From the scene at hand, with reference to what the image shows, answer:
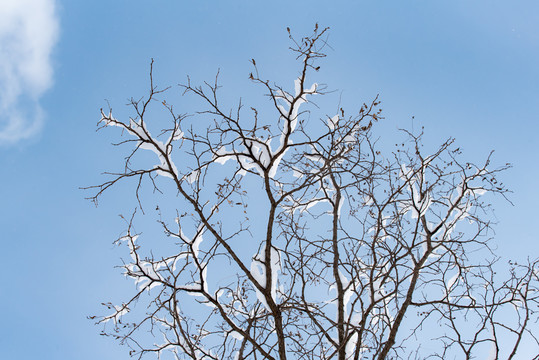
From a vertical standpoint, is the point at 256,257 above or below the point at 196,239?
below

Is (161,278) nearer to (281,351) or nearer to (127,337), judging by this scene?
(127,337)

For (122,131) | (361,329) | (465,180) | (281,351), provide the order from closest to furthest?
(361,329)
(281,351)
(122,131)
(465,180)

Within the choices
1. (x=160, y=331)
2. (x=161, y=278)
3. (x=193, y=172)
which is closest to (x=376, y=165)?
(x=193, y=172)

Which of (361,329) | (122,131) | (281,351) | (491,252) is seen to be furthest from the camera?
(491,252)

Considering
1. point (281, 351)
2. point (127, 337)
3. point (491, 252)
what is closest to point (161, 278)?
point (127, 337)

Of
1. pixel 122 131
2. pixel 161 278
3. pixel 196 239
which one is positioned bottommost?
pixel 161 278

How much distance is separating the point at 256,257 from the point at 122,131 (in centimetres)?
223

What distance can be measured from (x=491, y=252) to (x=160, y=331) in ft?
16.0

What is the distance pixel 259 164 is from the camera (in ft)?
15.9

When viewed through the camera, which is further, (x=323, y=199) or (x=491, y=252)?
(x=323, y=199)

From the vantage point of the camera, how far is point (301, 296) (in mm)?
5047

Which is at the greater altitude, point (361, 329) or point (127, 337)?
point (127, 337)

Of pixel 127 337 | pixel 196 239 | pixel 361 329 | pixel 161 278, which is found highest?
pixel 196 239

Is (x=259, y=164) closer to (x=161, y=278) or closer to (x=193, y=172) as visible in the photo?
(x=193, y=172)
